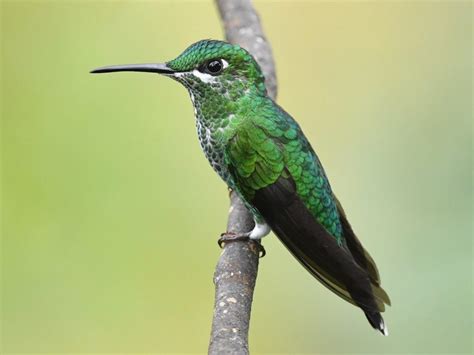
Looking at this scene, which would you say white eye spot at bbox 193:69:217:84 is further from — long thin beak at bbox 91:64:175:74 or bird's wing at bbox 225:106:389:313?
bird's wing at bbox 225:106:389:313

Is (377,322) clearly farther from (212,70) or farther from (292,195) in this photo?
(212,70)

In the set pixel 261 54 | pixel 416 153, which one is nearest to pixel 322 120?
pixel 416 153

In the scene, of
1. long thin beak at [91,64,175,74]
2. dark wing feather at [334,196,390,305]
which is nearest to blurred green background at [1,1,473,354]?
dark wing feather at [334,196,390,305]

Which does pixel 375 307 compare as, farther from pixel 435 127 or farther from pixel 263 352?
pixel 435 127

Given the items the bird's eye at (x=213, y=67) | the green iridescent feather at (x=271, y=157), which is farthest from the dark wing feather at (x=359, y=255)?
the bird's eye at (x=213, y=67)

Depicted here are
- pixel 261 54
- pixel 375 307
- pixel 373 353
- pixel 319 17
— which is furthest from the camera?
pixel 319 17

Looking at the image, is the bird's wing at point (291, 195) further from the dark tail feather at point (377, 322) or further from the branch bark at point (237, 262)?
the branch bark at point (237, 262)

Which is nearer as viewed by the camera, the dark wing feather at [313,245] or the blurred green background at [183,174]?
the dark wing feather at [313,245]
